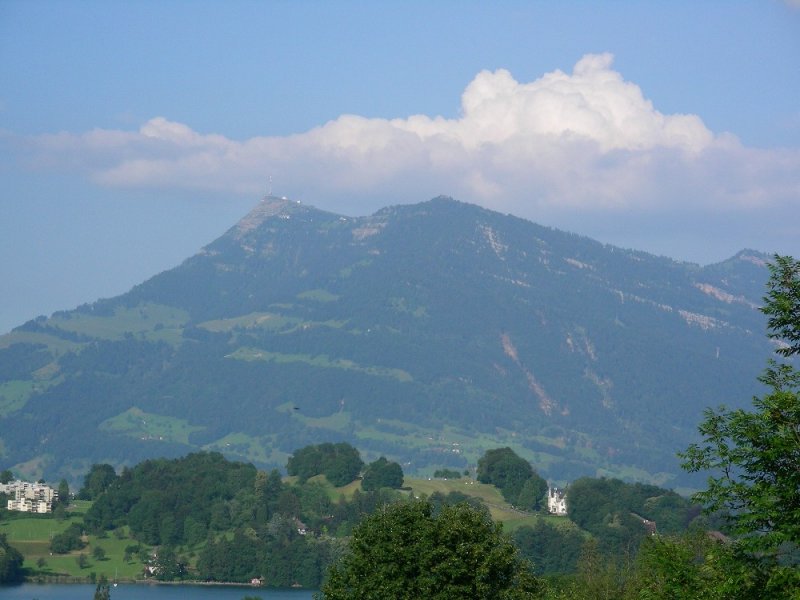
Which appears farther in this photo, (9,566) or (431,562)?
(9,566)

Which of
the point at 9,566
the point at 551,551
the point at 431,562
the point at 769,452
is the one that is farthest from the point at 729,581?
the point at 9,566

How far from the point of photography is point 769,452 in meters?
29.5

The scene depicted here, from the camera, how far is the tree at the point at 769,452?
29.3m

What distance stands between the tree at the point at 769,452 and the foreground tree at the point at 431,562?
25.3 meters

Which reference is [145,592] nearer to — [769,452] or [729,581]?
[729,581]

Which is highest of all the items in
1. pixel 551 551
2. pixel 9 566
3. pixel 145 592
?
pixel 551 551

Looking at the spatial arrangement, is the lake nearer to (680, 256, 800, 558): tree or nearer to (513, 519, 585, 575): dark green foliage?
(513, 519, 585, 575): dark green foliage

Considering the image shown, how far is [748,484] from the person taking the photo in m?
31.6

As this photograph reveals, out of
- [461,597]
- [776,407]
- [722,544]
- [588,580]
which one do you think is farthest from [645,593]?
[588,580]

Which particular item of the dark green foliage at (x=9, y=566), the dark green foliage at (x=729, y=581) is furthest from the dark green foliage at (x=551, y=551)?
the dark green foliage at (x=729, y=581)

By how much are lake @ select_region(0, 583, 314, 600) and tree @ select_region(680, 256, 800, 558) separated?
475 ft

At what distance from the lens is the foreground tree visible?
56.6m

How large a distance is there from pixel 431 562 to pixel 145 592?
13783cm

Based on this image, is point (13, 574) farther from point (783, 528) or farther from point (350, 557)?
point (783, 528)
